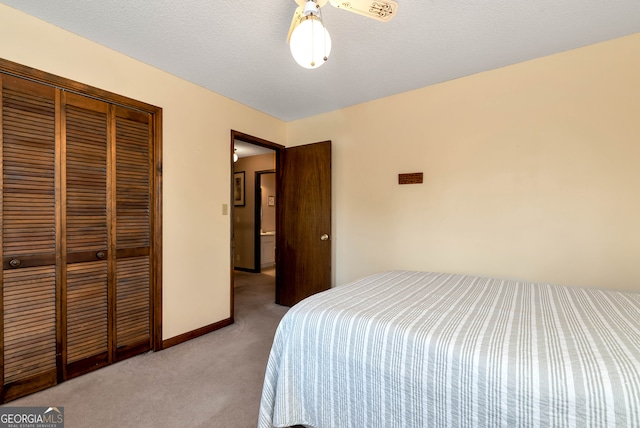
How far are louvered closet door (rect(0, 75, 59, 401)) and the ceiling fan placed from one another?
1.79m

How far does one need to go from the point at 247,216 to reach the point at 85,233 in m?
3.78

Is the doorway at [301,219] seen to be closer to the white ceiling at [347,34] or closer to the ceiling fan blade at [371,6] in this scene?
the white ceiling at [347,34]

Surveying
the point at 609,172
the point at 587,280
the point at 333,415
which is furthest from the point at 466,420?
the point at 609,172

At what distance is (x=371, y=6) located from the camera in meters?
1.28

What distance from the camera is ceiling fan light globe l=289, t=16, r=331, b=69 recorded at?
4.13 feet

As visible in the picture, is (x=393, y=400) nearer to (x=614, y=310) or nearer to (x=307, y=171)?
(x=614, y=310)

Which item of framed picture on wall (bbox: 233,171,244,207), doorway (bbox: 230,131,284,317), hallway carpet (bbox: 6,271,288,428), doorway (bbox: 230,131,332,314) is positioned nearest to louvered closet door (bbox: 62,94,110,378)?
hallway carpet (bbox: 6,271,288,428)

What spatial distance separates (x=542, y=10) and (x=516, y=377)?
211 centimetres

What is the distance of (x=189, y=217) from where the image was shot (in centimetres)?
259

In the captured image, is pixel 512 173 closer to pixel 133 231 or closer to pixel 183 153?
pixel 183 153

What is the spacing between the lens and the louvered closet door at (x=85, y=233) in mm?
1881

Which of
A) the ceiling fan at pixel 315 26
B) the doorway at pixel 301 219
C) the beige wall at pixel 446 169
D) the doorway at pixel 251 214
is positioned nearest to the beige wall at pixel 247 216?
the doorway at pixel 251 214

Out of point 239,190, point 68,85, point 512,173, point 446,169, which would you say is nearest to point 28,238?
point 68,85

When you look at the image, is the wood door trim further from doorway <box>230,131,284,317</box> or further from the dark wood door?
doorway <box>230,131,284,317</box>
